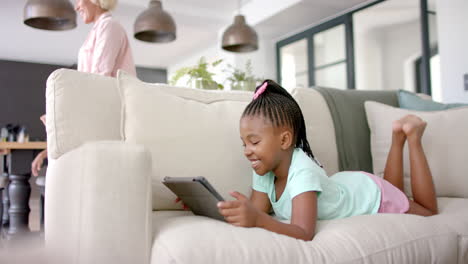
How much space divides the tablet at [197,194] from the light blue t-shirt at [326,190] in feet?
0.65

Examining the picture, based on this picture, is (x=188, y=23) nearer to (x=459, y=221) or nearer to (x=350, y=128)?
(x=350, y=128)

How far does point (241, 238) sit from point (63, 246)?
403 millimetres

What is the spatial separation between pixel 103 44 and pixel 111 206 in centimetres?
145

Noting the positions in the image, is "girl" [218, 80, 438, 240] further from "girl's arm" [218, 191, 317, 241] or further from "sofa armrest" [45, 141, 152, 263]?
"sofa armrest" [45, 141, 152, 263]

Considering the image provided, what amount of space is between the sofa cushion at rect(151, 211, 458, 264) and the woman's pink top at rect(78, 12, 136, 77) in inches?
46.5

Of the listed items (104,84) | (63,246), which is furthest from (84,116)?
(63,246)

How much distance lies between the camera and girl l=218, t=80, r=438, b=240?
3.16ft

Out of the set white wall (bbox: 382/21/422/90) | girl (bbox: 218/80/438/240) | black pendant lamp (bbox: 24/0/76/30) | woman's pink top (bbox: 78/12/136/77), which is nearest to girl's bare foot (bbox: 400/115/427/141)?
girl (bbox: 218/80/438/240)

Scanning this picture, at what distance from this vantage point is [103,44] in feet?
6.89

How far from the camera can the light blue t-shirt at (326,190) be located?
42.4 inches

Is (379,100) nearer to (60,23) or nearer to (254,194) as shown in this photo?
(254,194)

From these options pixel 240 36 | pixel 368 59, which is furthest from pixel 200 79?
pixel 368 59

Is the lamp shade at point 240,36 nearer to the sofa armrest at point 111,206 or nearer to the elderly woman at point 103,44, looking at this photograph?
the elderly woman at point 103,44

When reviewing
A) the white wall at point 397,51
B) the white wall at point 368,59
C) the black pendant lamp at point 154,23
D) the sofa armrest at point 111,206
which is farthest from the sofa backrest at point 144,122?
the white wall at point 397,51
